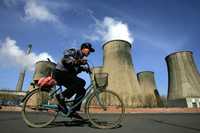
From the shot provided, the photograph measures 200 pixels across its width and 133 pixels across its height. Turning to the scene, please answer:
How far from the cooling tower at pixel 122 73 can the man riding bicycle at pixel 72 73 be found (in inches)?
1618

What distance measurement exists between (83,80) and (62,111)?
2.30ft

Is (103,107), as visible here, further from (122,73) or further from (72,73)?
(122,73)

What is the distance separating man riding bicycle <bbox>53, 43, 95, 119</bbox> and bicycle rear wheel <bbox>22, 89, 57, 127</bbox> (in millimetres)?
215

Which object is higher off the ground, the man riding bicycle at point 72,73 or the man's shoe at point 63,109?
the man riding bicycle at point 72,73

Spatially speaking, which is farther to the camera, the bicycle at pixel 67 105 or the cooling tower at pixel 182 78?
the cooling tower at pixel 182 78

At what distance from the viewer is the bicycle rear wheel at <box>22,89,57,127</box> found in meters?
3.86

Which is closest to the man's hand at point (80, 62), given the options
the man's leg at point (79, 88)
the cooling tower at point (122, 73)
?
the man's leg at point (79, 88)

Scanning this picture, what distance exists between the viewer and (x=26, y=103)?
12.8 feet

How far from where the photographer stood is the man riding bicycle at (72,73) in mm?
3854

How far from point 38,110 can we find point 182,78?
139 feet

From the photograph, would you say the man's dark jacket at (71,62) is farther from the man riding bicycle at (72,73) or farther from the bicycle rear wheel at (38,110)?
the bicycle rear wheel at (38,110)

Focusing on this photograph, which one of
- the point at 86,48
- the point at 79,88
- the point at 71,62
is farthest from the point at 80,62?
the point at 79,88

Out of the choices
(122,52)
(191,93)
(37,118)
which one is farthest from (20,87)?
(37,118)

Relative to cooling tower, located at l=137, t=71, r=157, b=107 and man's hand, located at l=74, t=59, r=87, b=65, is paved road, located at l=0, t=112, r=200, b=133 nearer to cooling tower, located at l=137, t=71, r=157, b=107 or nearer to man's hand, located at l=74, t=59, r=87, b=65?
man's hand, located at l=74, t=59, r=87, b=65
